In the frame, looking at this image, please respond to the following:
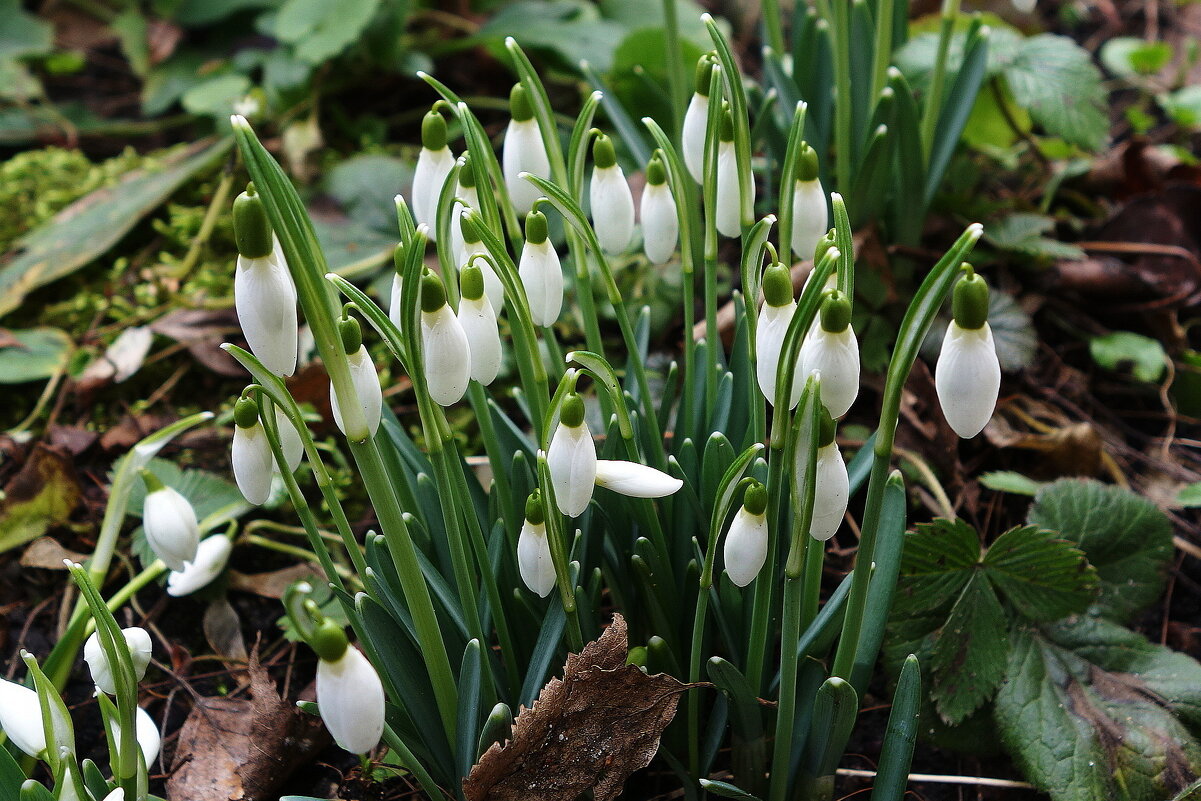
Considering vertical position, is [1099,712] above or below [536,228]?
below

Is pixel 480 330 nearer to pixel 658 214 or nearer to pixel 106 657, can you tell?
pixel 658 214

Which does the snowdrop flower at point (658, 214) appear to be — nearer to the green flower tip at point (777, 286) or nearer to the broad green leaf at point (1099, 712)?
the green flower tip at point (777, 286)

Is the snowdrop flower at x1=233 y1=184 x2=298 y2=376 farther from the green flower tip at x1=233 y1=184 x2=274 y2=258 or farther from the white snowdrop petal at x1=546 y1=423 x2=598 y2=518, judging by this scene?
the white snowdrop petal at x1=546 y1=423 x2=598 y2=518

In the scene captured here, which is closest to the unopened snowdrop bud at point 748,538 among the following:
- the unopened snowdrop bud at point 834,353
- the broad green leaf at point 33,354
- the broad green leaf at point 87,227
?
the unopened snowdrop bud at point 834,353

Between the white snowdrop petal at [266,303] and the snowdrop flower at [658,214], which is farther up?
the white snowdrop petal at [266,303]

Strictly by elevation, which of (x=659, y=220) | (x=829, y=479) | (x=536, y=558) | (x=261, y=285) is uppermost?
(x=261, y=285)

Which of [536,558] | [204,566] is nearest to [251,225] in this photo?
[536,558]

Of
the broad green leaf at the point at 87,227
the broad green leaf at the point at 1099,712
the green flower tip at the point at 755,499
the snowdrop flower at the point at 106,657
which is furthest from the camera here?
the broad green leaf at the point at 87,227

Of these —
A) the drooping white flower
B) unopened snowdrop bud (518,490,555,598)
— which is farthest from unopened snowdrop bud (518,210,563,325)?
the drooping white flower
